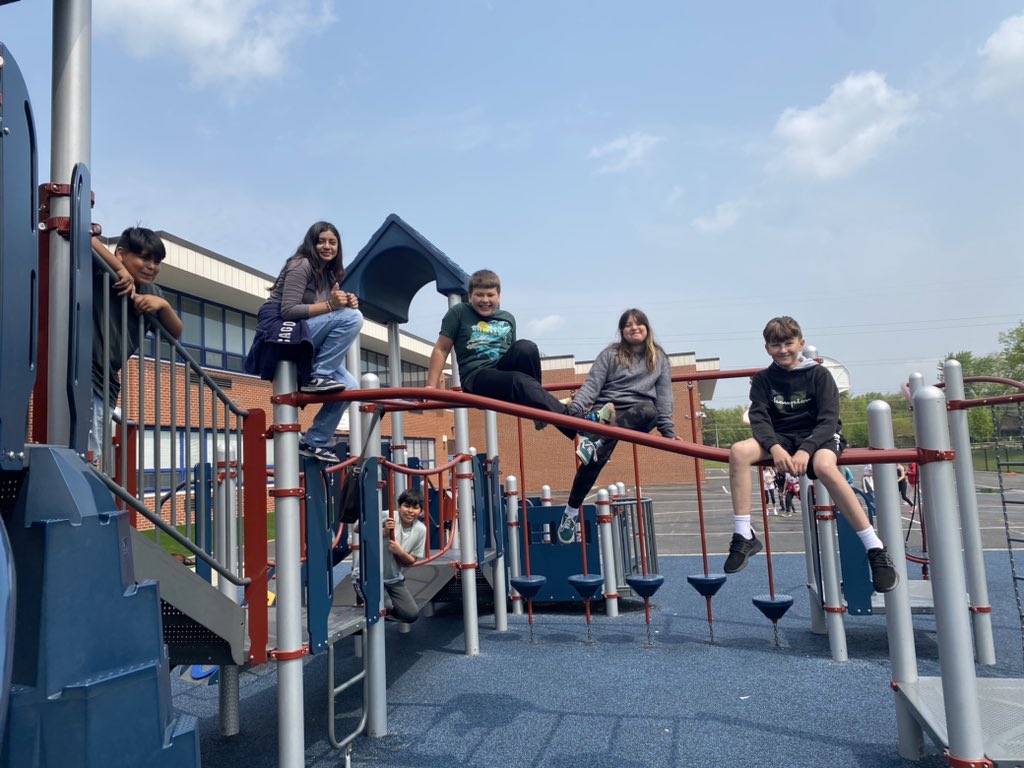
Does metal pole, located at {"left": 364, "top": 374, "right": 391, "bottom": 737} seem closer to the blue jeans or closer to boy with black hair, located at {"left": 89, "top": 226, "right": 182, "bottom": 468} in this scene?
the blue jeans

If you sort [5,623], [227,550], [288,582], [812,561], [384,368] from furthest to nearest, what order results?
[384,368]
[812,561]
[227,550]
[288,582]
[5,623]

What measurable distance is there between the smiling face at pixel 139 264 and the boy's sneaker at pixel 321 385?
82cm

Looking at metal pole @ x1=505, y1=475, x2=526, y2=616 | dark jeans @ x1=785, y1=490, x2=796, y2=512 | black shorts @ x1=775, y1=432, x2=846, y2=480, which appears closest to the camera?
black shorts @ x1=775, y1=432, x2=846, y2=480

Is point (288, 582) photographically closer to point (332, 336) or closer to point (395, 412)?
point (332, 336)

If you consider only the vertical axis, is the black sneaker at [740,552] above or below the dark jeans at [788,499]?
above

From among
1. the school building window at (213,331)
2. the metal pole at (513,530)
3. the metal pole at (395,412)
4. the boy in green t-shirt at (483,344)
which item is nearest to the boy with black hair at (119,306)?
the boy in green t-shirt at (483,344)

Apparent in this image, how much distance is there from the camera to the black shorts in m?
2.92

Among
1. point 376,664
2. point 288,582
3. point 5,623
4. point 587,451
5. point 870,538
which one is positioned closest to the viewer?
point 5,623

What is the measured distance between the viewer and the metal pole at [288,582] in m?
3.32

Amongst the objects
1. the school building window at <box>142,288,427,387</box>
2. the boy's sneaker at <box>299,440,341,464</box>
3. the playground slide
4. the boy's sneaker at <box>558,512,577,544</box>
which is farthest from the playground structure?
the school building window at <box>142,288,427,387</box>

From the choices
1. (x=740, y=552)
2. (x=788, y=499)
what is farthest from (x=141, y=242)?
(x=788, y=499)

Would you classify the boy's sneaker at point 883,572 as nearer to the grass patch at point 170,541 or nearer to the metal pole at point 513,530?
the grass patch at point 170,541

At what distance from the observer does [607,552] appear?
7.22 metres

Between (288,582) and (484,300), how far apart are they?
1796 mm
